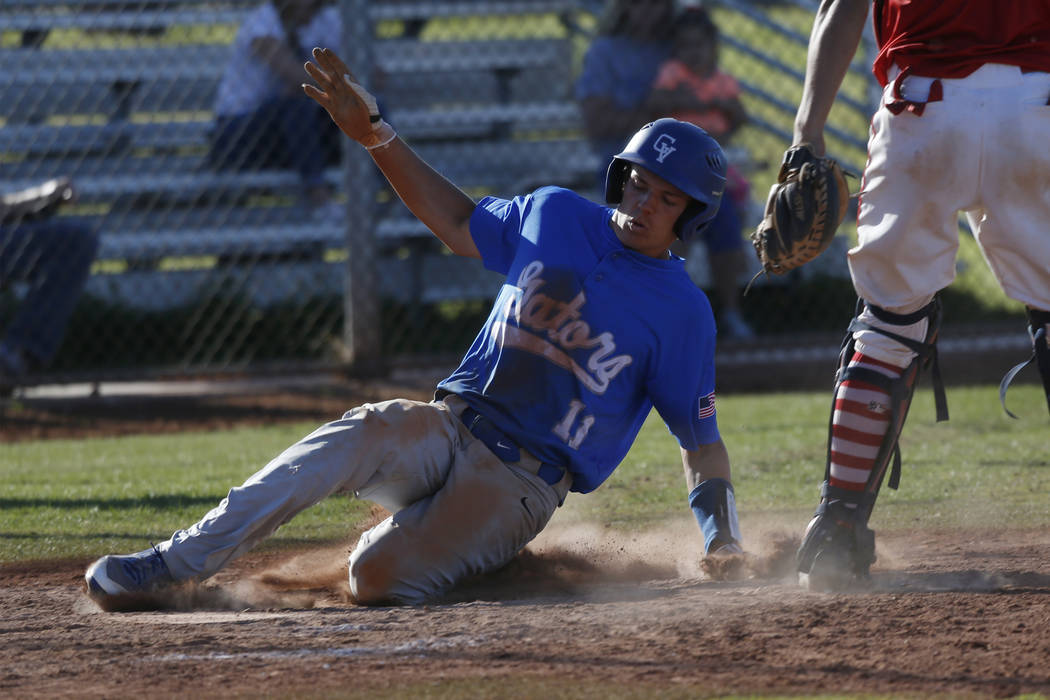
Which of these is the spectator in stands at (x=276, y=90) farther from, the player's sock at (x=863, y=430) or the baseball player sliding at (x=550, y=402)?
the player's sock at (x=863, y=430)

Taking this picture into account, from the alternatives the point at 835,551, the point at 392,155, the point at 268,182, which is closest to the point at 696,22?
the point at 268,182

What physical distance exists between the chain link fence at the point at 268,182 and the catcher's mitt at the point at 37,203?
97 mm

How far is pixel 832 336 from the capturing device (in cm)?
861

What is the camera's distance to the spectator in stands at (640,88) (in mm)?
8867

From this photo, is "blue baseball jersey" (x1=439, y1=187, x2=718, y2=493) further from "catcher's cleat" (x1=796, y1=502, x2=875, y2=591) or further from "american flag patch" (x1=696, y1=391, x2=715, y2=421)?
"catcher's cleat" (x1=796, y1=502, x2=875, y2=591)

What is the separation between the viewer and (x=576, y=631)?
3188 mm

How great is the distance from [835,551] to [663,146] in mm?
1258

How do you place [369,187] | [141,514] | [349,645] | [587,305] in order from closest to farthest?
1. [349,645]
2. [587,305]
3. [141,514]
4. [369,187]

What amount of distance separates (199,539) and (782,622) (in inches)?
61.3

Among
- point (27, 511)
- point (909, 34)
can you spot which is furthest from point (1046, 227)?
point (27, 511)

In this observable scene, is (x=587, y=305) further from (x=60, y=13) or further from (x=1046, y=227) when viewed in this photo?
(x=60, y=13)

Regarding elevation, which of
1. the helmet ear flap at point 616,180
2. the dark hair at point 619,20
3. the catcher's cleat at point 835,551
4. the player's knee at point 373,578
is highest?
the dark hair at point 619,20

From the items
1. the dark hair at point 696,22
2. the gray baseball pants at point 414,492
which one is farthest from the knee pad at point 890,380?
the dark hair at point 696,22

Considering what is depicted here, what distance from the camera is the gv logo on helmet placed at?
388 centimetres
